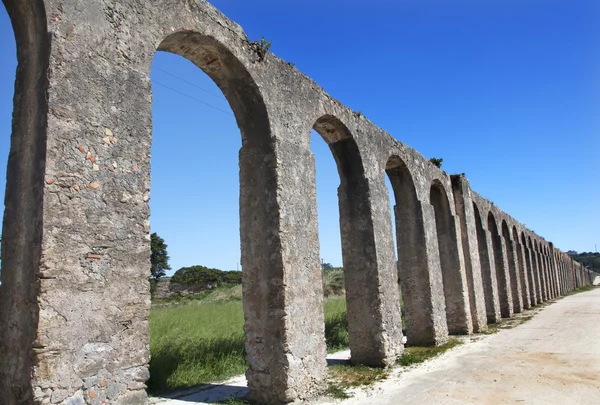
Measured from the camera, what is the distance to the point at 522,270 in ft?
70.8

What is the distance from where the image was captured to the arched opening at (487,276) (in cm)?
1451

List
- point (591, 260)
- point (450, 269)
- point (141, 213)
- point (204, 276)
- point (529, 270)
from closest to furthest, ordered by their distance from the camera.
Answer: point (141, 213) → point (450, 269) → point (529, 270) → point (204, 276) → point (591, 260)

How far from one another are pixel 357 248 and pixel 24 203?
18.3ft

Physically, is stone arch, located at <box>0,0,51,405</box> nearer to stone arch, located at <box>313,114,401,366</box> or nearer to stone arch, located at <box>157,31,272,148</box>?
stone arch, located at <box>157,31,272,148</box>

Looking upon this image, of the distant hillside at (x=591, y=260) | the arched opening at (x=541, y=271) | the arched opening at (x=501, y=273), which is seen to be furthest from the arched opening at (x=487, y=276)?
the distant hillside at (x=591, y=260)

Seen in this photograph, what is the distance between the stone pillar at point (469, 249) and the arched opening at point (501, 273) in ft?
14.1

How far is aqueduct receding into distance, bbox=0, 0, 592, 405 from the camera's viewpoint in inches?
139

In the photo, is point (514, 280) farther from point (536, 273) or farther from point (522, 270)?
point (536, 273)

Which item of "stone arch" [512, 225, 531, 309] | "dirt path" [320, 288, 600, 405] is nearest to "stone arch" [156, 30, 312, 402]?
"dirt path" [320, 288, 600, 405]

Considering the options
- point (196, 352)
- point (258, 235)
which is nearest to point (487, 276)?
point (196, 352)

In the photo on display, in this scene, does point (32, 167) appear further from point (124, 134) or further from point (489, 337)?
point (489, 337)

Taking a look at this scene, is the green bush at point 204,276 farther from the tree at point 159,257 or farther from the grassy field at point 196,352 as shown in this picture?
the grassy field at point 196,352

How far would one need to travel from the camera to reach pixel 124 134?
4219 millimetres

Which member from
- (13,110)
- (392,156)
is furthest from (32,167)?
(392,156)
